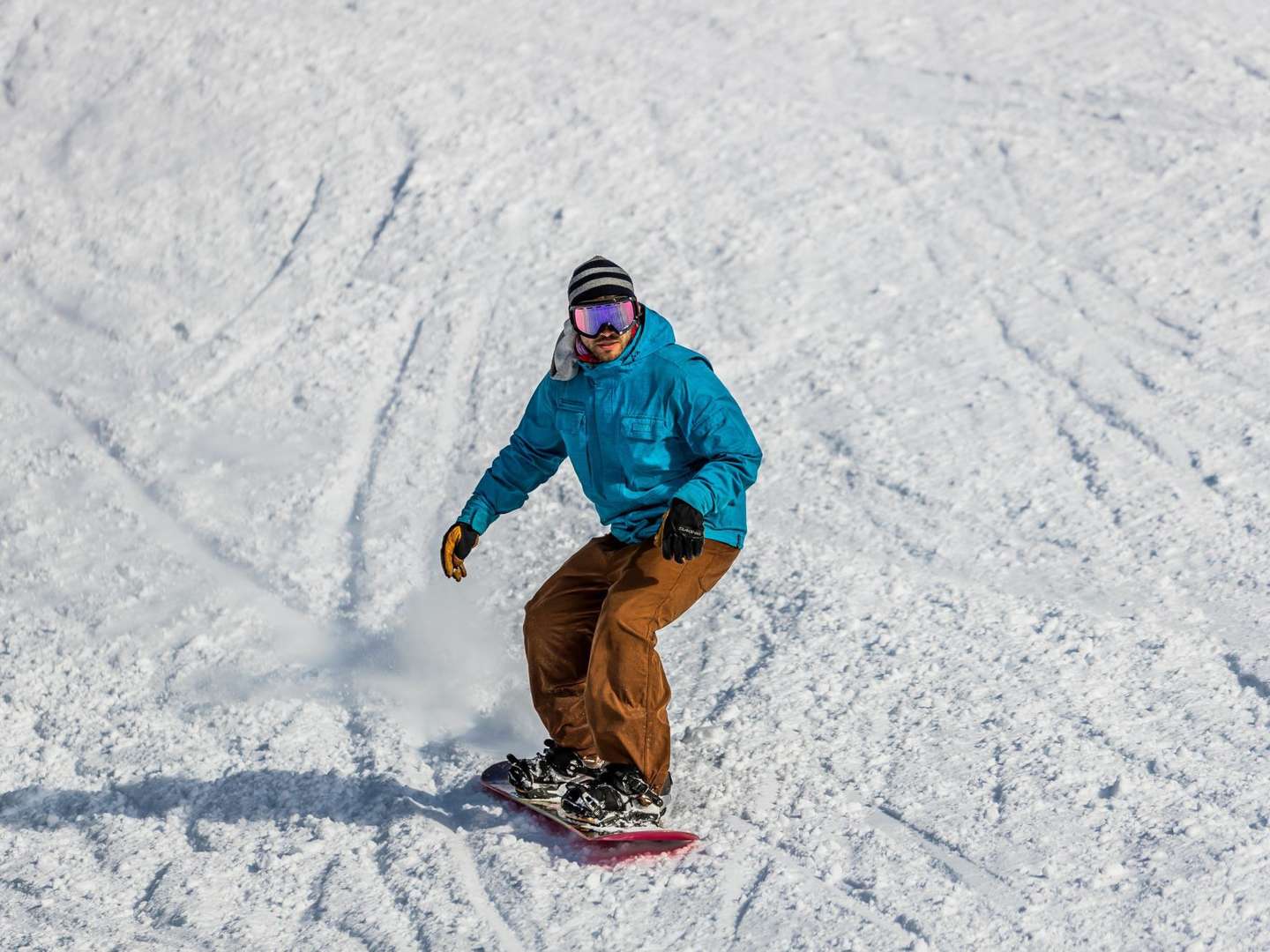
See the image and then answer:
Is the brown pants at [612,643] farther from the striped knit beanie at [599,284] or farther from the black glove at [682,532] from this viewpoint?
the striped knit beanie at [599,284]

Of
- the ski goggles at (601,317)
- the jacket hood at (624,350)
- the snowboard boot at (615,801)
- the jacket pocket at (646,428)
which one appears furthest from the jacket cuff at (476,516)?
the snowboard boot at (615,801)

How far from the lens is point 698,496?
13.6 ft

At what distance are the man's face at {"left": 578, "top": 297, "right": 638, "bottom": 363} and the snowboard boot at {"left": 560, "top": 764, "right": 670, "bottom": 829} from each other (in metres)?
1.37

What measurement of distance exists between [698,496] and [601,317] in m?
0.68

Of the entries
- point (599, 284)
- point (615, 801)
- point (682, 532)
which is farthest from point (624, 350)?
point (615, 801)

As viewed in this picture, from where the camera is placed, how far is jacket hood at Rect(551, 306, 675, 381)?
4.43 meters

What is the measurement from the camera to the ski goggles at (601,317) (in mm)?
4375

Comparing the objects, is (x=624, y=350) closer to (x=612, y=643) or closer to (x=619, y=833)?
(x=612, y=643)

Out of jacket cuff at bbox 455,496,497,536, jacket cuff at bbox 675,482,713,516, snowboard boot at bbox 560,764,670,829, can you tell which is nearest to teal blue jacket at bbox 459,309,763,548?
jacket cuff at bbox 675,482,713,516

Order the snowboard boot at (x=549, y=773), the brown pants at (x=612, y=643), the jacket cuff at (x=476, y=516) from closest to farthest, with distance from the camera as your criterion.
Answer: the brown pants at (x=612, y=643), the snowboard boot at (x=549, y=773), the jacket cuff at (x=476, y=516)

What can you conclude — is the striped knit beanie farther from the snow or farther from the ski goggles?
the snow

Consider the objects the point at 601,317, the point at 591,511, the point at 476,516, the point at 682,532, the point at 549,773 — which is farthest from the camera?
the point at 591,511

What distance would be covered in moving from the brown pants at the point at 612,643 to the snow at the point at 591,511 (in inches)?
15.8

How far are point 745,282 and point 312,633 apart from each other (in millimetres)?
4117
